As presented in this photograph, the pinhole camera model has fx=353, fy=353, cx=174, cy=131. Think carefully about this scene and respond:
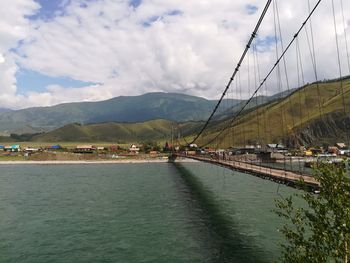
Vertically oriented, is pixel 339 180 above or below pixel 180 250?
above

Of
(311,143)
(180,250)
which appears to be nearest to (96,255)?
(180,250)

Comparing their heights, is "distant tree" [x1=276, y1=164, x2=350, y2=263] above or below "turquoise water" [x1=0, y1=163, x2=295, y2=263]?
above

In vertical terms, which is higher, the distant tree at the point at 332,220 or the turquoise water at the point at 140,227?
the distant tree at the point at 332,220

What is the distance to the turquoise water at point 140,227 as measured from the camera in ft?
77.9

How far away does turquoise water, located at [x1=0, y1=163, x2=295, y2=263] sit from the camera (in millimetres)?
23750

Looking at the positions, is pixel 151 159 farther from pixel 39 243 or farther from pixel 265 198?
pixel 39 243

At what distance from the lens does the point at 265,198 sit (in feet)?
152

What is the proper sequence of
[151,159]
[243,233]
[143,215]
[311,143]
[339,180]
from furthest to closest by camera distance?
[311,143], [151,159], [143,215], [243,233], [339,180]

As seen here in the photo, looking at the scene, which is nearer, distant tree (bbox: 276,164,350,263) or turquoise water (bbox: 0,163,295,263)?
distant tree (bbox: 276,164,350,263)

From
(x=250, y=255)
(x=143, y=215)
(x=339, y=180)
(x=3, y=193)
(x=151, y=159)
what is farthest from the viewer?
(x=151, y=159)

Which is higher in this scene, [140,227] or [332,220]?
[332,220]

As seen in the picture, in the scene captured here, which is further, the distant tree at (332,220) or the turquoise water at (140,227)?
the turquoise water at (140,227)

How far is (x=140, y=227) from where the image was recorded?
103 ft

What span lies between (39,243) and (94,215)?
10654 millimetres
